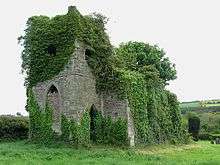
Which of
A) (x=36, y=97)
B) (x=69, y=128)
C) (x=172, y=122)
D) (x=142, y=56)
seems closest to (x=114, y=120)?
(x=69, y=128)

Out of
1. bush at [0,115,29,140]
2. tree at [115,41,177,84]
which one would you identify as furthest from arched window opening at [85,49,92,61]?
tree at [115,41,177,84]

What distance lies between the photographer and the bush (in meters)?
36.0

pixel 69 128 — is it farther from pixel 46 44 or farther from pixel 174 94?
pixel 174 94

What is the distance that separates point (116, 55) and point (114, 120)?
5.04 metres

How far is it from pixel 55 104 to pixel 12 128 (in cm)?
764

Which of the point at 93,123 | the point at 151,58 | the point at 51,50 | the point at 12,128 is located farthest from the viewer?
the point at 151,58

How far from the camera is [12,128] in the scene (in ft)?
120

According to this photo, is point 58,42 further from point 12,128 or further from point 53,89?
point 12,128

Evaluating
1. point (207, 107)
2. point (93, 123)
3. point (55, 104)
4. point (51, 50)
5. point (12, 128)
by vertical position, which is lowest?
point (93, 123)

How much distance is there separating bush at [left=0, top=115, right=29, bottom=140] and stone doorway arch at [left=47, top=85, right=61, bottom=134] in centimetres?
720

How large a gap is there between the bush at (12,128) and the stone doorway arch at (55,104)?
720 cm

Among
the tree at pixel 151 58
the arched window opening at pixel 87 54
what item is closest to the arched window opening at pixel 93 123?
the arched window opening at pixel 87 54

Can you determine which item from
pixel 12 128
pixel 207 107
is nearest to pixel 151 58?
pixel 12 128

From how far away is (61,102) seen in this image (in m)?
29.7
